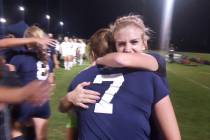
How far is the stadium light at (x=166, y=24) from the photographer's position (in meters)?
62.5

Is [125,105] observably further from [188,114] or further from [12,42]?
[188,114]

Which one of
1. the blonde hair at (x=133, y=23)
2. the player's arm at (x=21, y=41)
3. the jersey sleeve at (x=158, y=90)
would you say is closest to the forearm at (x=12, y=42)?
the player's arm at (x=21, y=41)

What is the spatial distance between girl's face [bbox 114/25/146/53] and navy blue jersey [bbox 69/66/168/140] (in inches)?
6.8

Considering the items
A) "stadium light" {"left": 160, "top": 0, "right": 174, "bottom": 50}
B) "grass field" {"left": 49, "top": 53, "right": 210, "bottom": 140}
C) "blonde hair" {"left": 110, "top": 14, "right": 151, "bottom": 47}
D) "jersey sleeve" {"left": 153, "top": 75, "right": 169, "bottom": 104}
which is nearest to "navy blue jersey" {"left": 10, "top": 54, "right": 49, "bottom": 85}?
"grass field" {"left": 49, "top": 53, "right": 210, "bottom": 140}

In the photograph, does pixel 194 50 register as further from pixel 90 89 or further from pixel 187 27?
pixel 90 89

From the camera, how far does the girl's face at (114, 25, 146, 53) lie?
124 inches

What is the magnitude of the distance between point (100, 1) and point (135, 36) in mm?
76246

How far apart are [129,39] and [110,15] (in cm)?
7477

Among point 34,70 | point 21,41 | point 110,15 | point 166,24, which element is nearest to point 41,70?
point 34,70

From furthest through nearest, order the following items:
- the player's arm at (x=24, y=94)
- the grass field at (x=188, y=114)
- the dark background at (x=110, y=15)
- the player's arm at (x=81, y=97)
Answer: the dark background at (x=110, y=15) → the grass field at (x=188, y=114) → the player's arm at (x=81, y=97) → the player's arm at (x=24, y=94)

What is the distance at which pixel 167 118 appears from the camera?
3.05 metres

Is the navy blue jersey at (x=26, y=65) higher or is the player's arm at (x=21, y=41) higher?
the player's arm at (x=21, y=41)

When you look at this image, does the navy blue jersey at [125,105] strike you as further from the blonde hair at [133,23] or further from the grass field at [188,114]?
the grass field at [188,114]

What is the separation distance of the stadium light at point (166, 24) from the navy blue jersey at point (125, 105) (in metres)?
58.4
